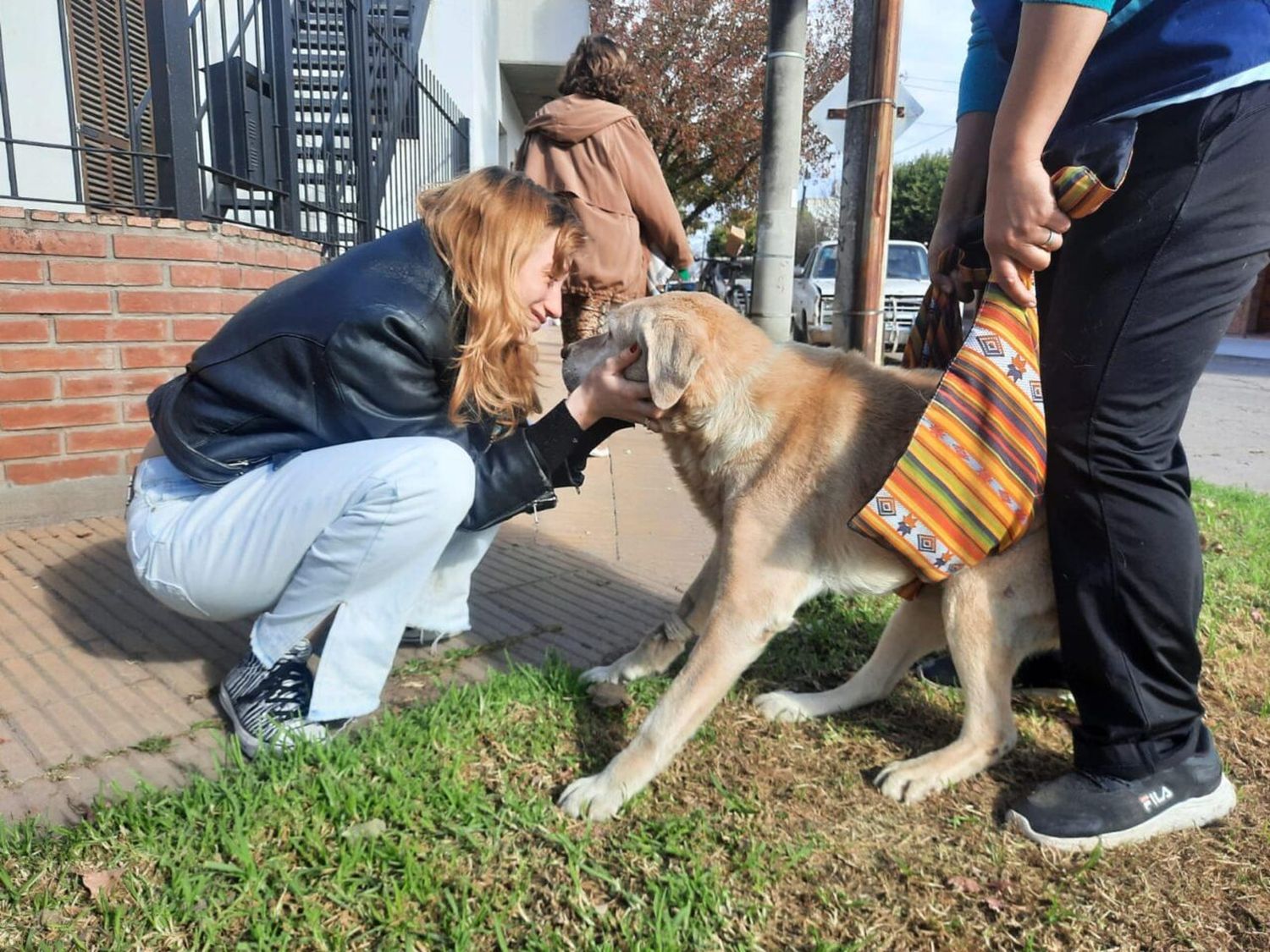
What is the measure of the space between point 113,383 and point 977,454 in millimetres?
3806

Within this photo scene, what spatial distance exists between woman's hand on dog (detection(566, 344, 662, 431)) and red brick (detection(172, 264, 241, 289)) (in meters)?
2.57

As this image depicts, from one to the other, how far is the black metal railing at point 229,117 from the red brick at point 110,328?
0.52m

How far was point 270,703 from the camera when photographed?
2.37 m

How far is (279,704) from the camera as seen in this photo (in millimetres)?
2377

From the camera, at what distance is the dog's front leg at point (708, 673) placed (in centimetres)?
214

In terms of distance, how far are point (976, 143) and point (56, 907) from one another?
9.75 feet

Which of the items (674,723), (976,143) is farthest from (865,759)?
(976,143)

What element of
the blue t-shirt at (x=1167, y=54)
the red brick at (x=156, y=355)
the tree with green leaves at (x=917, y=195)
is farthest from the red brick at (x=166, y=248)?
the tree with green leaves at (x=917, y=195)

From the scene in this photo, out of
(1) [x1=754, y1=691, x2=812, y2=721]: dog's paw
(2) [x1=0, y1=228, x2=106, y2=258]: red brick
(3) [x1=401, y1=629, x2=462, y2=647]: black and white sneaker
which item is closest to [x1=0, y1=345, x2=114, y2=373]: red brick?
(2) [x1=0, y1=228, x2=106, y2=258]: red brick

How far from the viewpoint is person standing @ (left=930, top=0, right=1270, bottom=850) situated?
1.76 meters

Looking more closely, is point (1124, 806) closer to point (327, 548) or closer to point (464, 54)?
point (327, 548)

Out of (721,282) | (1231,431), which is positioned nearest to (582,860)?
(1231,431)

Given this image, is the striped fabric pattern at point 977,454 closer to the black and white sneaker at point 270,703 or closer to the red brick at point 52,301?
the black and white sneaker at point 270,703

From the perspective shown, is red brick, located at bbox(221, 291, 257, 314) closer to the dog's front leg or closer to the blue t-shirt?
the dog's front leg
